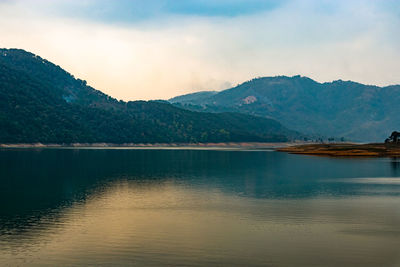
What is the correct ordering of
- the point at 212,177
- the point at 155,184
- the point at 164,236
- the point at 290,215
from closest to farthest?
the point at 164,236 → the point at 290,215 → the point at 155,184 → the point at 212,177

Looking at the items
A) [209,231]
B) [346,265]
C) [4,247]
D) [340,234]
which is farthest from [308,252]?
[4,247]

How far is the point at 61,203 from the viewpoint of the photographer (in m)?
73.6

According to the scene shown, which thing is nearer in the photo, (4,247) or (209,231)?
(4,247)

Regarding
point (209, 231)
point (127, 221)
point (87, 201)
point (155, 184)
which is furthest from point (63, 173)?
point (209, 231)

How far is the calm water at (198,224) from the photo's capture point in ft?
138

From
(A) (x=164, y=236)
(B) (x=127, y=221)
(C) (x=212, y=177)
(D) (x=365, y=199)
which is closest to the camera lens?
(A) (x=164, y=236)

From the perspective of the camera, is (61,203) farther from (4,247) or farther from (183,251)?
(183,251)

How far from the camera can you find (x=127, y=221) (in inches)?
2313

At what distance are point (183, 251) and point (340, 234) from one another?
17470 mm

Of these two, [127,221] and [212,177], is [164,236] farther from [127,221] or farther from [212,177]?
[212,177]

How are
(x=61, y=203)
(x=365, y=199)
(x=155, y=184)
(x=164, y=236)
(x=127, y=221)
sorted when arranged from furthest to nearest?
1. (x=155, y=184)
2. (x=365, y=199)
3. (x=61, y=203)
4. (x=127, y=221)
5. (x=164, y=236)

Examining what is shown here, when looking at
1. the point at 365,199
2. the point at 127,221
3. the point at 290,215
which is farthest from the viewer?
the point at 365,199

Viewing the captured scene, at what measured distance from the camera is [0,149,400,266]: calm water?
41.9 metres

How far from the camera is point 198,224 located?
5741 centimetres
